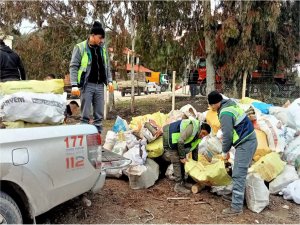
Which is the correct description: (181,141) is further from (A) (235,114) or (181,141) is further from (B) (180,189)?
(A) (235,114)

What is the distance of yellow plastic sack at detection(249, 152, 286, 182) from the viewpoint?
5.78 m

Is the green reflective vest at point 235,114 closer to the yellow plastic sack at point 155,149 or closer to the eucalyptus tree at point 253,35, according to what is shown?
the yellow plastic sack at point 155,149

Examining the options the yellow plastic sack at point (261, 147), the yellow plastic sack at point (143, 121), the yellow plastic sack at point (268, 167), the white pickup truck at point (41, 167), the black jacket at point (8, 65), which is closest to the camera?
the white pickup truck at point (41, 167)

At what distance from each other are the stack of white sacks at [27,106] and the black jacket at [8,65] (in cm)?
168

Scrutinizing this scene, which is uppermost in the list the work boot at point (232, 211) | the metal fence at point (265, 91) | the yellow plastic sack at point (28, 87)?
the yellow plastic sack at point (28, 87)

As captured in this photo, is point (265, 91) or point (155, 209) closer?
point (155, 209)

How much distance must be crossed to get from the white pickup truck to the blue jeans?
1.79m

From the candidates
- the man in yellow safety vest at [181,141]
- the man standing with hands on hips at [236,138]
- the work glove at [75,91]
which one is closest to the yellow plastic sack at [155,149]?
the man in yellow safety vest at [181,141]

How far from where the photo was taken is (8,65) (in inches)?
211

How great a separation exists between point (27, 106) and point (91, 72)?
183cm

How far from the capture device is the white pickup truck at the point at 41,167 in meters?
2.83

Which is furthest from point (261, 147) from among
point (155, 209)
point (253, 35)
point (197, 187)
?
point (253, 35)

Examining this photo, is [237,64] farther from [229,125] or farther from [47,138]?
[47,138]

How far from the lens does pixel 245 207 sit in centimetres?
516
